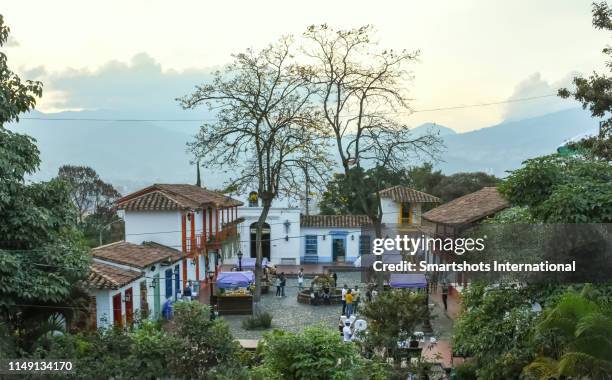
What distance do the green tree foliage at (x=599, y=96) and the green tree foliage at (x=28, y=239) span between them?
37.8ft

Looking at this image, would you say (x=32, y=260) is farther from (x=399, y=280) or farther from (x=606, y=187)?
(x=399, y=280)

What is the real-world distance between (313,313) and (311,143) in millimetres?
6328

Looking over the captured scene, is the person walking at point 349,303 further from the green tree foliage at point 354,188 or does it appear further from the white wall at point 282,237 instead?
the white wall at point 282,237

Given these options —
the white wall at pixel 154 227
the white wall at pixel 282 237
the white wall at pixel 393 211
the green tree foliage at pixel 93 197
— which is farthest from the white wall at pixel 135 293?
the white wall at pixel 393 211

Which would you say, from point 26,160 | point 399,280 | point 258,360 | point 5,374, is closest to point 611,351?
point 258,360

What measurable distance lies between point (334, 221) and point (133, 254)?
1785 centimetres

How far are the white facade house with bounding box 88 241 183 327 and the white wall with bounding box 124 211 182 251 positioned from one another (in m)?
0.51

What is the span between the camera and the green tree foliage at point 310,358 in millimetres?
7922

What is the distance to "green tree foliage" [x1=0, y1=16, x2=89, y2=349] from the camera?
979 cm

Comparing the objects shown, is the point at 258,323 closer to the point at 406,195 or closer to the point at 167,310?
the point at 167,310

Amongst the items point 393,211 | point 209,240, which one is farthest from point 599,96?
point 393,211

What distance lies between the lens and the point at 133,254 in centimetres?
1855

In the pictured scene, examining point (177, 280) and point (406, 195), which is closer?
point (177, 280)

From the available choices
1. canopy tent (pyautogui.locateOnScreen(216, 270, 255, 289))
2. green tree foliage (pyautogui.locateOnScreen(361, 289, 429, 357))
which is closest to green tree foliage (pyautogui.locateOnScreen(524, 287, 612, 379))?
green tree foliage (pyautogui.locateOnScreen(361, 289, 429, 357))
